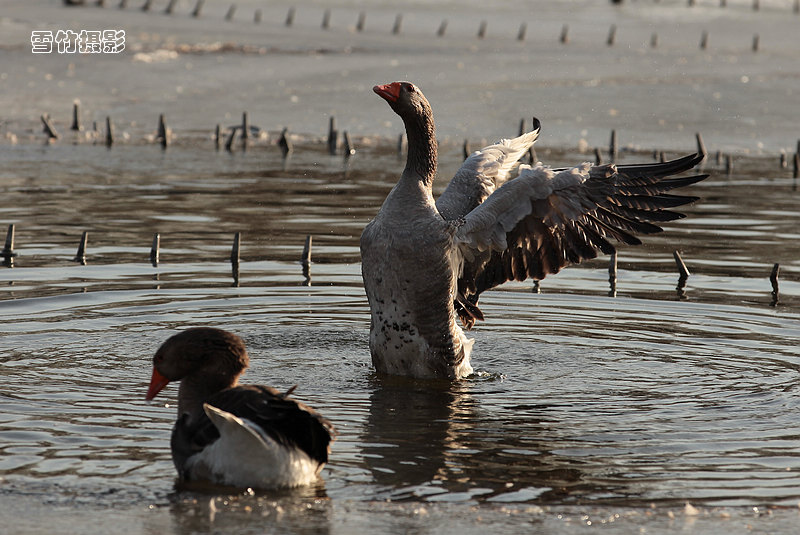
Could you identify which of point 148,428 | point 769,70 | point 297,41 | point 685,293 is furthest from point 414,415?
point 297,41

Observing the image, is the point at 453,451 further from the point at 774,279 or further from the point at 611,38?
the point at 611,38

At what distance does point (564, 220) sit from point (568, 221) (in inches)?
2.5

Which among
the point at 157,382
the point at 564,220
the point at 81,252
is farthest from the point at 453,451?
the point at 81,252

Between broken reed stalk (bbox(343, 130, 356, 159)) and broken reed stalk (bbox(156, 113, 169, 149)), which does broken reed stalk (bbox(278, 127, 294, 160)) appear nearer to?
broken reed stalk (bbox(343, 130, 356, 159))

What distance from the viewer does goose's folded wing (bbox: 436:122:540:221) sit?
1079 centimetres

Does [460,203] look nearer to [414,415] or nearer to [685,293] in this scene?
[414,415]

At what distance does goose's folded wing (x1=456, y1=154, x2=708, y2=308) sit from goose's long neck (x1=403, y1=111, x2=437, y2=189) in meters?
0.56

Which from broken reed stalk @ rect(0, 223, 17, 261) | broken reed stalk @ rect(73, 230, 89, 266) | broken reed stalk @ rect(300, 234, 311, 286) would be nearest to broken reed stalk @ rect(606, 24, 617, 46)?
broken reed stalk @ rect(300, 234, 311, 286)

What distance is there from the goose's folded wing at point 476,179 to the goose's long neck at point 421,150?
863 millimetres

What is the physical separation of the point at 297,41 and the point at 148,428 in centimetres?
5148

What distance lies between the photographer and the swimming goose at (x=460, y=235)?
949 cm

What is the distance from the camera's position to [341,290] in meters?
13.1

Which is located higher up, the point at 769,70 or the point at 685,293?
the point at 769,70

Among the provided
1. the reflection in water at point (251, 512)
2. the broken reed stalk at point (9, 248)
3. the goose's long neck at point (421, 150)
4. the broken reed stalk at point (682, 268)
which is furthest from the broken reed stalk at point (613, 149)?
the reflection in water at point (251, 512)
